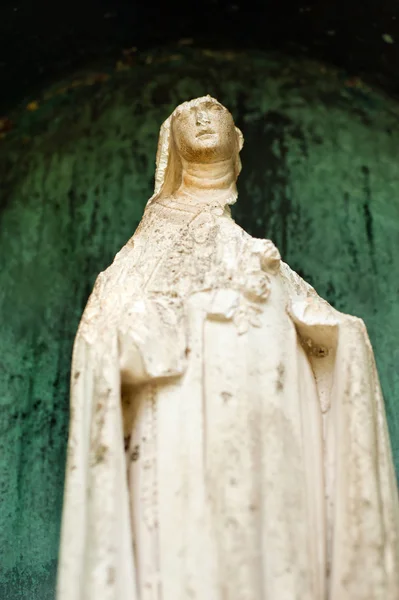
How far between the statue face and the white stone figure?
0.42m

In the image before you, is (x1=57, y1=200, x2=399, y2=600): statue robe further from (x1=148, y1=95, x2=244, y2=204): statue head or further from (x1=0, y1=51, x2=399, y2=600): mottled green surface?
(x1=0, y1=51, x2=399, y2=600): mottled green surface

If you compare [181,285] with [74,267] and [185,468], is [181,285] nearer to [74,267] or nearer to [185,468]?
[185,468]

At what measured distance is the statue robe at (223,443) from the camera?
367 cm

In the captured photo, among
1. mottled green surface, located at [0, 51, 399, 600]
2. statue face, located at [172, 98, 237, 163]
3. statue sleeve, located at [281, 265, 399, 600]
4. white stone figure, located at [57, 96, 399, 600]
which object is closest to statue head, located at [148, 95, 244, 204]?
statue face, located at [172, 98, 237, 163]

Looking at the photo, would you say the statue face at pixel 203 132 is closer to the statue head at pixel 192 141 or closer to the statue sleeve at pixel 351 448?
the statue head at pixel 192 141

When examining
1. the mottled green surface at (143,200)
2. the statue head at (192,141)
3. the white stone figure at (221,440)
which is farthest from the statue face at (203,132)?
the mottled green surface at (143,200)

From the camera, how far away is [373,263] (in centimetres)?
590

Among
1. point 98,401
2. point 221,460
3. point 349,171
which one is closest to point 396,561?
point 221,460

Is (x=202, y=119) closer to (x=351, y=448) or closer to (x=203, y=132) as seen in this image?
(x=203, y=132)

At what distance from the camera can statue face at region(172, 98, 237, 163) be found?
15.3 ft

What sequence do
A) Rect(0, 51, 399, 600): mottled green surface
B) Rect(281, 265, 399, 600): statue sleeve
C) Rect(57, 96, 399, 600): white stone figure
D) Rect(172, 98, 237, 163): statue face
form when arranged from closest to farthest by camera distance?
Rect(57, 96, 399, 600): white stone figure < Rect(281, 265, 399, 600): statue sleeve < Rect(172, 98, 237, 163): statue face < Rect(0, 51, 399, 600): mottled green surface

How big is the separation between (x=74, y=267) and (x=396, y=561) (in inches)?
105

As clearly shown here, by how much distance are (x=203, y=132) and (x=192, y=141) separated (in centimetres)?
6

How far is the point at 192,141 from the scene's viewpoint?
15.3 ft
